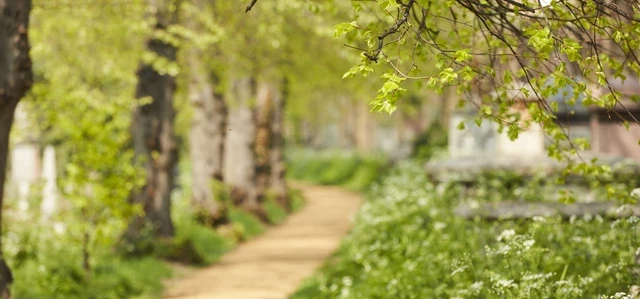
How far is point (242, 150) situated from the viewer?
968 inches

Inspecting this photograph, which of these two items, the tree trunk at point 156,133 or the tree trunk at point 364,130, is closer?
the tree trunk at point 156,133

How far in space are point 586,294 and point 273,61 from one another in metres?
13.4

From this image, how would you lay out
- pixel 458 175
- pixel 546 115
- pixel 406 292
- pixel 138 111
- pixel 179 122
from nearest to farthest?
1. pixel 546 115
2. pixel 406 292
3. pixel 458 175
4. pixel 138 111
5. pixel 179 122

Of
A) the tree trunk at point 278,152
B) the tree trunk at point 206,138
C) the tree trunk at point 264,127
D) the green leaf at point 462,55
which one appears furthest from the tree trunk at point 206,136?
the green leaf at point 462,55

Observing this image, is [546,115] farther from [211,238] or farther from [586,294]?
[211,238]

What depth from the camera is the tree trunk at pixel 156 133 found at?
48.5 feet

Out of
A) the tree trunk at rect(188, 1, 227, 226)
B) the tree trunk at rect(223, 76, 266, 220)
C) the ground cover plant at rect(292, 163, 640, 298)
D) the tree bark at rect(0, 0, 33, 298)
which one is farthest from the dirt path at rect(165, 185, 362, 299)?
the tree bark at rect(0, 0, 33, 298)

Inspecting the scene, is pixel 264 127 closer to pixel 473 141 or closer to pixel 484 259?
pixel 473 141

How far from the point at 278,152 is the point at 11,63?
71.0 ft

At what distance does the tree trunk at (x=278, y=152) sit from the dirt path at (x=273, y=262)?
1.77 m

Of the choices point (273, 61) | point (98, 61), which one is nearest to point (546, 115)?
point (273, 61)

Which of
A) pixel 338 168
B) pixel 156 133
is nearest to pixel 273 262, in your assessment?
pixel 156 133

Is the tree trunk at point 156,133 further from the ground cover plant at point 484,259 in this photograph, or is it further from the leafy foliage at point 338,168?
the leafy foliage at point 338,168

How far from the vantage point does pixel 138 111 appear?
14797 mm
